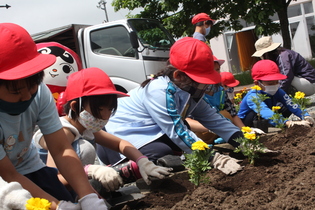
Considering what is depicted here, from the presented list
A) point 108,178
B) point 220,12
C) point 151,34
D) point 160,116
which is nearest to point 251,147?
point 160,116

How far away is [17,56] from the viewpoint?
1752 millimetres

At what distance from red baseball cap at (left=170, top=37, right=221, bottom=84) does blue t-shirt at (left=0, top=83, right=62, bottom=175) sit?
1116 millimetres

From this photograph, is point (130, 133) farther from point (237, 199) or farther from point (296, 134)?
point (296, 134)

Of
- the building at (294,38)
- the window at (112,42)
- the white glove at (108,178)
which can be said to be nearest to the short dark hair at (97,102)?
the white glove at (108,178)

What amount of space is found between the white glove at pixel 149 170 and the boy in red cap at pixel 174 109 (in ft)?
1.37

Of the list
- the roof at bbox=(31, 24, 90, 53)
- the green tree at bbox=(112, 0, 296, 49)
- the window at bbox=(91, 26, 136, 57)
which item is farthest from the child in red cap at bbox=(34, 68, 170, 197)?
the green tree at bbox=(112, 0, 296, 49)

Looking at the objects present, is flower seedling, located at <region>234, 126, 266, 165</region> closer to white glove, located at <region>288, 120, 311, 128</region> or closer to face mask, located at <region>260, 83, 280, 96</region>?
white glove, located at <region>288, 120, 311, 128</region>

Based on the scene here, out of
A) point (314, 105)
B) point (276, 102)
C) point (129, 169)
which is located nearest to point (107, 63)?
point (314, 105)

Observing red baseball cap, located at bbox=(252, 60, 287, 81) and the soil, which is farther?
red baseball cap, located at bbox=(252, 60, 287, 81)

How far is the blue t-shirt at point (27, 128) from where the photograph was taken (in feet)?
6.75

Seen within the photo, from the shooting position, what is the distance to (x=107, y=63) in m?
8.98

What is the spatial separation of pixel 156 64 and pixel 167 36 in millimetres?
1029

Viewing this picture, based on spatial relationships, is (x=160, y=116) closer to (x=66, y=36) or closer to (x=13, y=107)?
(x=13, y=107)

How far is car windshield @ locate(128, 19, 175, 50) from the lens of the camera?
890 centimetres
